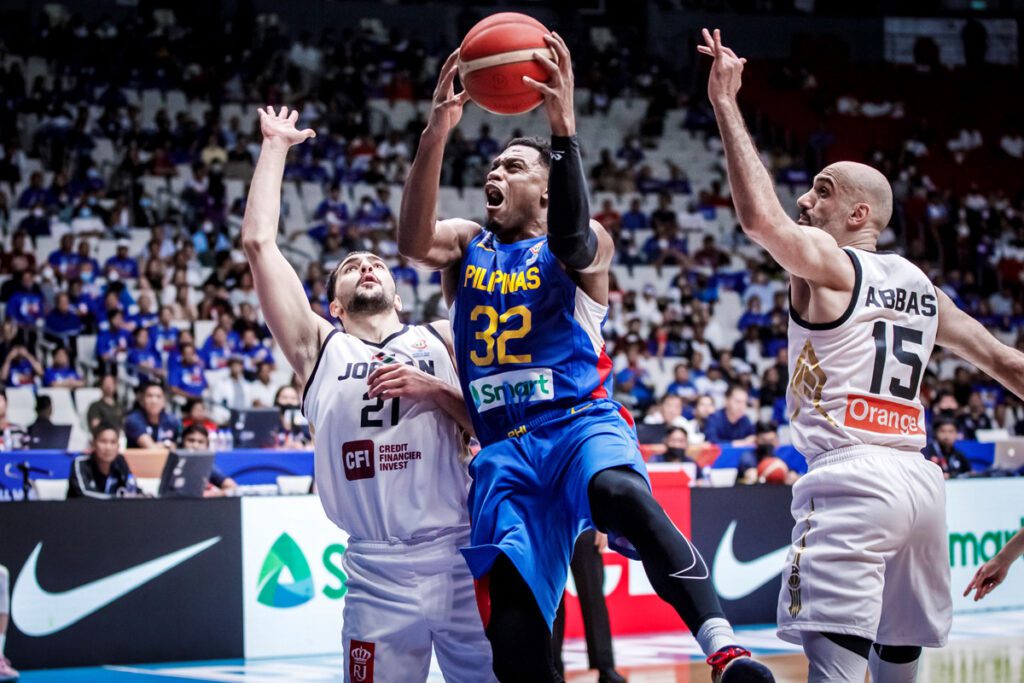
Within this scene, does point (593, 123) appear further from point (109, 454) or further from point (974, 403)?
point (109, 454)

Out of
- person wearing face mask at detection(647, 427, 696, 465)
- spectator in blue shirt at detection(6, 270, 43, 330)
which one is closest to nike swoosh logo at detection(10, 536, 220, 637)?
person wearing face mask at detection(647, 427, 696, 465)

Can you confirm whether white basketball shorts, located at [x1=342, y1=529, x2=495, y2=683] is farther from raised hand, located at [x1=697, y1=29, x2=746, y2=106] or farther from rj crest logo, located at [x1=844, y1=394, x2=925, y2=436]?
raised hand, located at [x1=697, y1=29, x2=746, y2=106]

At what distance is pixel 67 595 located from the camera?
28.6ft

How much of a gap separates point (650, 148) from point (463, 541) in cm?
1907

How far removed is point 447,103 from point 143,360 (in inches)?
432

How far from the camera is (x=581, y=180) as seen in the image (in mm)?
4148

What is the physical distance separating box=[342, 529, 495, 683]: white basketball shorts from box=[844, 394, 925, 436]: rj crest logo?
1.44m

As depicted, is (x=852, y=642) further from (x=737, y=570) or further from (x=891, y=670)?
(x=737, y=570)

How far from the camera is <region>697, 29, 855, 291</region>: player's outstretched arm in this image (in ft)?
13.3

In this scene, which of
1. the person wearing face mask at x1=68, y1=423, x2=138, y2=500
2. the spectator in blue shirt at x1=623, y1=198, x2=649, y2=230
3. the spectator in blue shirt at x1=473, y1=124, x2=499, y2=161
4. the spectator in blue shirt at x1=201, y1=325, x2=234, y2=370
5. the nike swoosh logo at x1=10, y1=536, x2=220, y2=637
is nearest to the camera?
the nike swoosh logo at x1=10, y1=536, x2=220, y2=637

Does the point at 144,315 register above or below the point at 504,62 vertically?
above

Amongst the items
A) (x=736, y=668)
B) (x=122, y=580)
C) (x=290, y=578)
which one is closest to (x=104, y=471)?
(x=122, y=580)

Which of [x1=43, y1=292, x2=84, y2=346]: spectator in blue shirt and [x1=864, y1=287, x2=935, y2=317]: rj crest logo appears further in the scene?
[x1=43, y1=292, x2=84, y2=346]: spectator in blue shirt

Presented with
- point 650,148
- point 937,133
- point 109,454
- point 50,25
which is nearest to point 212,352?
point 109,454
